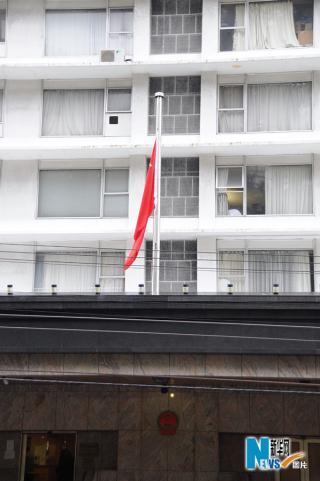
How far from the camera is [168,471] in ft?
73.6

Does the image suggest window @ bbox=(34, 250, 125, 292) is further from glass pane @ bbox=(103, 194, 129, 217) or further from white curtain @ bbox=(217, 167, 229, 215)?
white curtain @ bbox=(217, 167, 229, 215)

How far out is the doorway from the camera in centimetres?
2298

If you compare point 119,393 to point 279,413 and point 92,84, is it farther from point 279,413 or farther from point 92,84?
point 92,84

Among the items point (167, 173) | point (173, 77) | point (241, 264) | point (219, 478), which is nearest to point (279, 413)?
point (219, 478)

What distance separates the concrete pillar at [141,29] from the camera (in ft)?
79.6

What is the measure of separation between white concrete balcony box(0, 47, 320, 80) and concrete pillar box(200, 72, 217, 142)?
0.89ft

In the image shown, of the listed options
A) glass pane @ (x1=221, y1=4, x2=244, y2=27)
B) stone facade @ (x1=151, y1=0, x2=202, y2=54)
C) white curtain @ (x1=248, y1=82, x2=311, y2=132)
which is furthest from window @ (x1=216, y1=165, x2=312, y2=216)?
glass pane @ (x1=221, y1=4, x2=244, y2=27)

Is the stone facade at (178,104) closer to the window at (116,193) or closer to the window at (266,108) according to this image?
the window at (266,108)

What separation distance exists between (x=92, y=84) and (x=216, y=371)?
35.3ft

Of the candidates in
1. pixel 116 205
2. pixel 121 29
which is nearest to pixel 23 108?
pixel 121 29

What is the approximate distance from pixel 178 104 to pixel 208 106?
97cm

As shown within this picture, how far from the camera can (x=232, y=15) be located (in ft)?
80.5

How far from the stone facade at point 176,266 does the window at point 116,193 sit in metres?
1.37

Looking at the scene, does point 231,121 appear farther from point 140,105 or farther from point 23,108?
point 23,108
